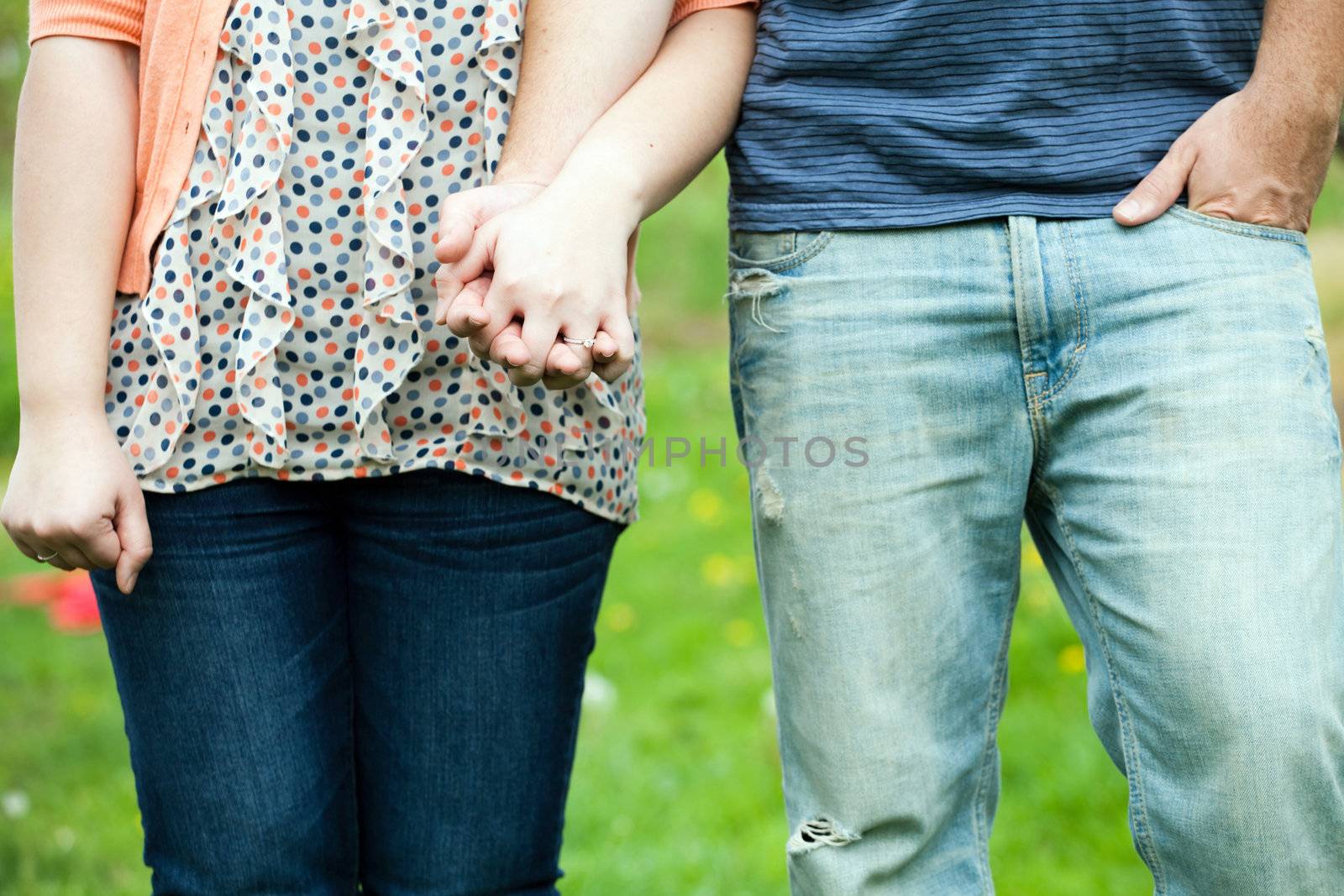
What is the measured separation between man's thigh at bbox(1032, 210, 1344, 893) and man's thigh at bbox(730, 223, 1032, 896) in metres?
0.10

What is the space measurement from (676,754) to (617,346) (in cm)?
213

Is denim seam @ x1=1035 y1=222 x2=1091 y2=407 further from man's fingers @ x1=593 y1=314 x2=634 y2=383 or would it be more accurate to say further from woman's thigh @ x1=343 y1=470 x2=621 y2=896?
woman's thigh @ x1=343 y1=470 x2=621 y2=896

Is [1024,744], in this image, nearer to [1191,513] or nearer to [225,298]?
[1191,513]

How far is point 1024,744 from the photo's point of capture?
3.02 metres

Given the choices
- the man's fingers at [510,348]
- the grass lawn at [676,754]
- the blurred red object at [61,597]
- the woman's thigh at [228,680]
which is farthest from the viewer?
the blurred red object at [61,597]

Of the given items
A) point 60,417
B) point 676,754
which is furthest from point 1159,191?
point 676,754

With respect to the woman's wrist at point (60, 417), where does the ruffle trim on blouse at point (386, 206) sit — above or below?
above

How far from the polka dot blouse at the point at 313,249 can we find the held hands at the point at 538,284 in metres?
0.13

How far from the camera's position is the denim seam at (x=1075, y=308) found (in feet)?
4.54

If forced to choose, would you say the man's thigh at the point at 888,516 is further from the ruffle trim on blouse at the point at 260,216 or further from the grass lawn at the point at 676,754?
the grass lawn at the point at 676,754

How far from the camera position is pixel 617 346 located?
4.24ft

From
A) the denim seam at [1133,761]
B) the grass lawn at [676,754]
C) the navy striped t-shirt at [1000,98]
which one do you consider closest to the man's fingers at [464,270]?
the navy striped t-shirt at [1000,98]

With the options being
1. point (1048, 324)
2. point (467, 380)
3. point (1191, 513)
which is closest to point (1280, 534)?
point (1191, 513)

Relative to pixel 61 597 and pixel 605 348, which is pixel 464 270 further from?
pixel 61 597
